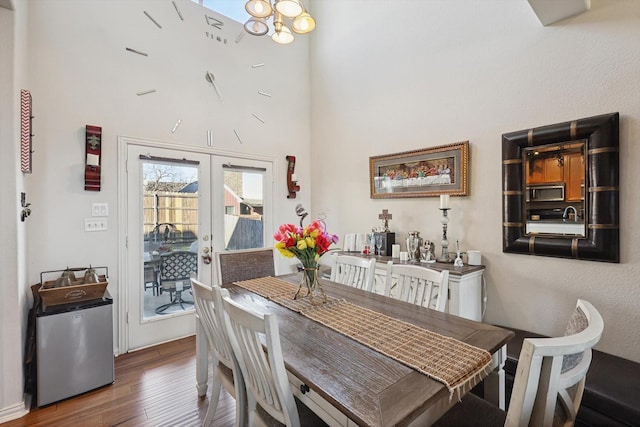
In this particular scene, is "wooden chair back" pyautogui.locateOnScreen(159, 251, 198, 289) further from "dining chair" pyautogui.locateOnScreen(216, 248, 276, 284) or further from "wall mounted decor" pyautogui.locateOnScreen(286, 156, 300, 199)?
"wall mounted decor" pyautogui.locateOnScreen(286, 156, 300, 199)

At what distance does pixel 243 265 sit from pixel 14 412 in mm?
1774

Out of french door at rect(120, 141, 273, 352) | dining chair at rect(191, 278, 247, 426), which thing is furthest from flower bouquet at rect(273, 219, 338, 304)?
french door at rect(120, 141, 273, 352)

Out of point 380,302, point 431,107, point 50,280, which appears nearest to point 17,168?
point 50,280

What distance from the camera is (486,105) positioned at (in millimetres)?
2742

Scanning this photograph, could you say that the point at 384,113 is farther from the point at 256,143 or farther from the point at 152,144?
the point at 152,144

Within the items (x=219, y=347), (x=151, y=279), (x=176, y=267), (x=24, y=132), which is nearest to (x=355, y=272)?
(x=219, y=347)

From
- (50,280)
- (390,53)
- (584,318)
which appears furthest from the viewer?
(390,53)

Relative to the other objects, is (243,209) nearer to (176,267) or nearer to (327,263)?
(176,267)

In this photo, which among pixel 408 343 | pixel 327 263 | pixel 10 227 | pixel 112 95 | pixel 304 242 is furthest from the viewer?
pixel 327 263

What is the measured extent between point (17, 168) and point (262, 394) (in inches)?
88.6

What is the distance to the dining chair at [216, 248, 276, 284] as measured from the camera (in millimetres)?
2613

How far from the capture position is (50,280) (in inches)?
103

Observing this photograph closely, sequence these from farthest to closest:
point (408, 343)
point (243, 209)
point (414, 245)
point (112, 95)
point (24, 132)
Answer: point (243, 209) → point (414, 245) → point (112, 95) → point (24, 132) → point (408, 343)

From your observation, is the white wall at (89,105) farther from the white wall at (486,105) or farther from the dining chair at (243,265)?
the white wall at (486,105)
